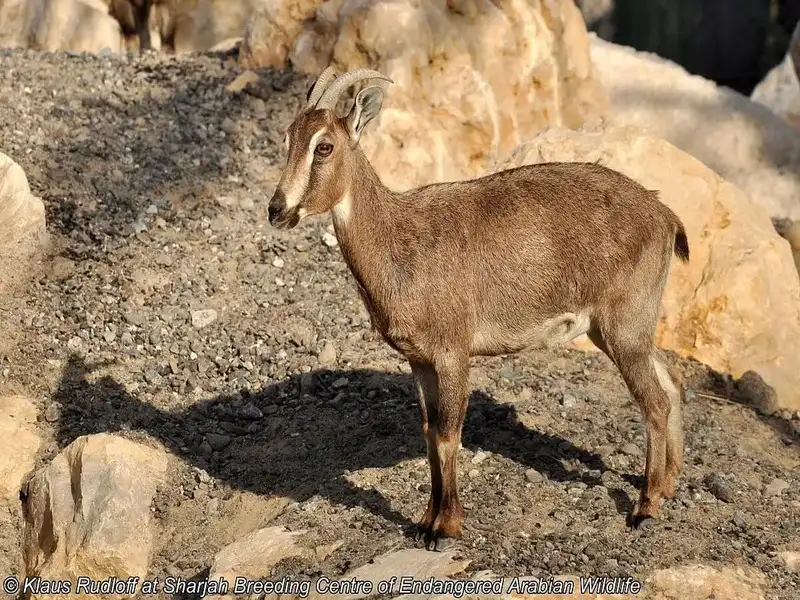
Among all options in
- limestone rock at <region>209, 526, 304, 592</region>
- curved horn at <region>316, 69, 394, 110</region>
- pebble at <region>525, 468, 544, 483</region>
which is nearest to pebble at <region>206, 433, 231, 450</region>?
limestone rock at <region>209, 526, 304, 592</region>

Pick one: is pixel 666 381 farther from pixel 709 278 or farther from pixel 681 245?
pixel 709 278

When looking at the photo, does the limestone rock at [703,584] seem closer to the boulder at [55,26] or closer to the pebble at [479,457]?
the pebble at [479,457]

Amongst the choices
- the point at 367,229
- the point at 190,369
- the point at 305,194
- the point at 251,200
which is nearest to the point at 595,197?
the point at 367,229

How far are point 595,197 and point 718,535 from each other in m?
2.41

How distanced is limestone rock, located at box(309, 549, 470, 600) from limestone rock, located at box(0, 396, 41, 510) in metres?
3.16

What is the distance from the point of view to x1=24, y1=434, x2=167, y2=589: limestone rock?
316 inches

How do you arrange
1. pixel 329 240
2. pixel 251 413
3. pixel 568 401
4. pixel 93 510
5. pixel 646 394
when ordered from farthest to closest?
pixel 329 240
pixel 251 413
pixel 568 401
pixel 93 510
pixel 646 394

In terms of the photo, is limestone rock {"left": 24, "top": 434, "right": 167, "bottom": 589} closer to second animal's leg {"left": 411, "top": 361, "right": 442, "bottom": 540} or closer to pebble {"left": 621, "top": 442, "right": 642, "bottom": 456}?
second animal's leg {"left": 411, "top": 361, "right": 442, "bottom": 540}

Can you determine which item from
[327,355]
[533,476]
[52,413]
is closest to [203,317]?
[327,355]

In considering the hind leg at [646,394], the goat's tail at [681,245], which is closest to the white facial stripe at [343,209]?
the hind leg at [646,394]

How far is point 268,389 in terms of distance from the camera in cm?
973

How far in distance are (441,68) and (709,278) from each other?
3680mm

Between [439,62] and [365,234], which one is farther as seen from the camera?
[439,62]

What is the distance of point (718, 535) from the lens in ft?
24.8
